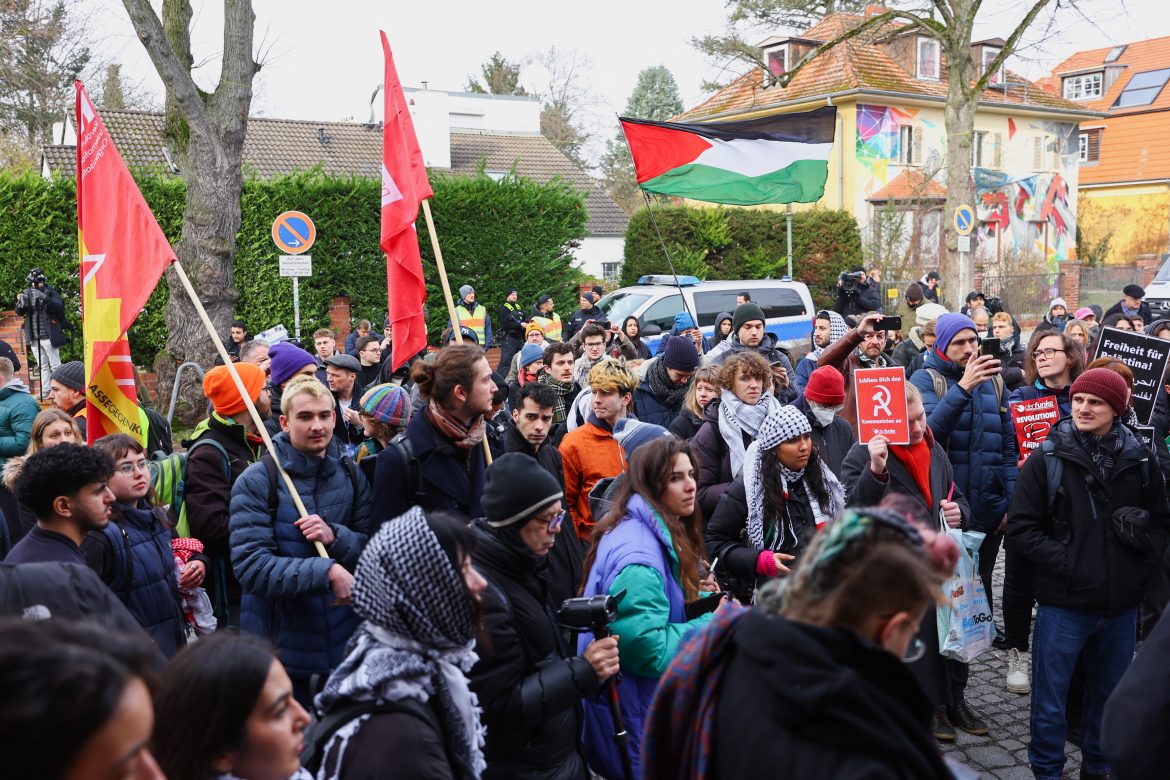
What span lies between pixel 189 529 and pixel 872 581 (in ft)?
12.4

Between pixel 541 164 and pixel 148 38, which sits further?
pixel 541 164

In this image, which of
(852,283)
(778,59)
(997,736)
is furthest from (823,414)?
(778,59)

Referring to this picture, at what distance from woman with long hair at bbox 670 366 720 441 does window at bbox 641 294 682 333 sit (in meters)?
9.93

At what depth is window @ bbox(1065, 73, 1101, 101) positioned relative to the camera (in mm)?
51094

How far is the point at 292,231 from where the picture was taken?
13781mm

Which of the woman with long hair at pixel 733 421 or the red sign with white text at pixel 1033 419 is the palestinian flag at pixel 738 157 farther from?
the woman with long hair at pixel 733 421

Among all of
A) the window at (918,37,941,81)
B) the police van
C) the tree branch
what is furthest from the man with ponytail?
the window at (918,37,941,81)

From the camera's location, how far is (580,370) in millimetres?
8297

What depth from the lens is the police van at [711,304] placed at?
16578 mm

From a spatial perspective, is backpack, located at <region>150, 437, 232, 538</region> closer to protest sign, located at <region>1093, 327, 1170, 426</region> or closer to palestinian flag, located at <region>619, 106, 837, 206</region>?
protest sign, located at <region>1093, 327, 1170, 426</region>

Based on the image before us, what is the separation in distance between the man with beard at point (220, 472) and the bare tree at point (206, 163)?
7.40 m

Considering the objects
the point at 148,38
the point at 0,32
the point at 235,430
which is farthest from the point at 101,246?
the point at 0,32

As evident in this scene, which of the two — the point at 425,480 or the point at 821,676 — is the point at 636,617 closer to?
the point at 425,480

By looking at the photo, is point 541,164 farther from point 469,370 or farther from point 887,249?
point 469,370
